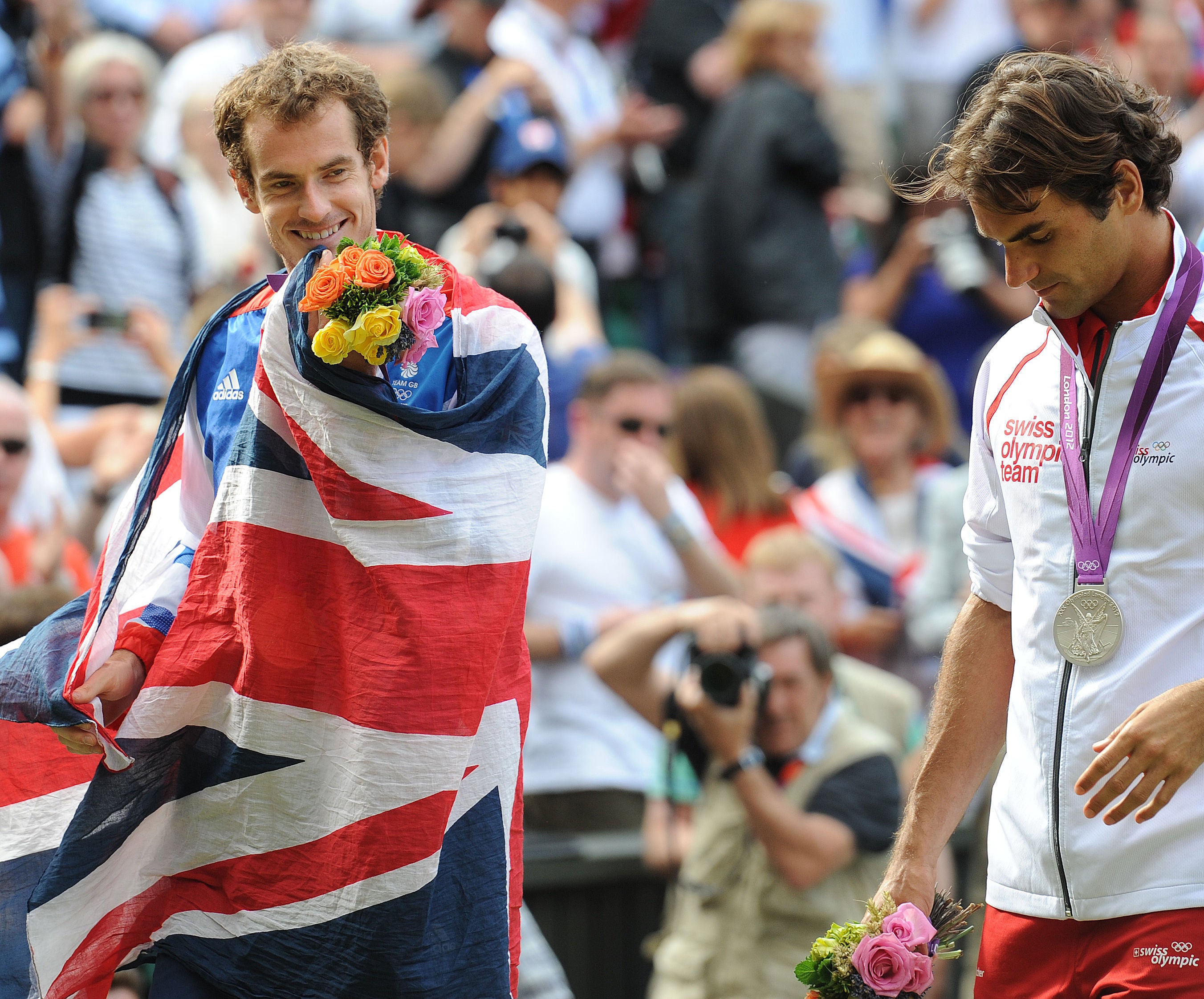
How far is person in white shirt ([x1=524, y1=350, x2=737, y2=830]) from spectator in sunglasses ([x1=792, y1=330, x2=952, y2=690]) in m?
0.86

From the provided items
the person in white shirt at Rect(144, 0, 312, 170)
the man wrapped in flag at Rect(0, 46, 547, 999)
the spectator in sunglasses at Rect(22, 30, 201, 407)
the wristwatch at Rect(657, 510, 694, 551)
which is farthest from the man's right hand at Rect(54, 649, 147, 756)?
the person in white shirt at Rect(144, 0, 312, 170)

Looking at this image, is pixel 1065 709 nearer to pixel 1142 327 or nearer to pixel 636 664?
pixel 1142 327

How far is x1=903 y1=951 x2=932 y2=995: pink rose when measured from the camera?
3.29 m

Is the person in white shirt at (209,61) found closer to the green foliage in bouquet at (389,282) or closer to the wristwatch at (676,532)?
the wristwatch at (676,532)

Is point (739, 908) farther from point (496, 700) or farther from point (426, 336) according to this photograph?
point (426, 336)

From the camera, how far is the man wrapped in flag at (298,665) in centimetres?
325

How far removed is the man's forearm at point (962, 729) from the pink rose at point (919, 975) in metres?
0.21

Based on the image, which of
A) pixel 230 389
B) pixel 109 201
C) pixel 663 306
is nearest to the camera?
pixel 230 389

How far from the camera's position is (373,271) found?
3.05m

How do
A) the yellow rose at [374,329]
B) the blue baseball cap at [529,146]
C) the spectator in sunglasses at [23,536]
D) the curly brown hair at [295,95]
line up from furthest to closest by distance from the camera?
the blue baseball cap at [529,146]
the spectator in sunglasses at [23,536]
the curly brown hair at [295,95]
the yellow rose at [374,329]

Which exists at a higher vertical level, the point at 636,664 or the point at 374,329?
the point at 374,329

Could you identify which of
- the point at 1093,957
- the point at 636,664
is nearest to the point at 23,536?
the point at 636,664

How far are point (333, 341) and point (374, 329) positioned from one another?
9 cm

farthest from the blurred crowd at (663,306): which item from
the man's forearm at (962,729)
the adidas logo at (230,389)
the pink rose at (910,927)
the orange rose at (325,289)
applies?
the pink rose at (910,927)
